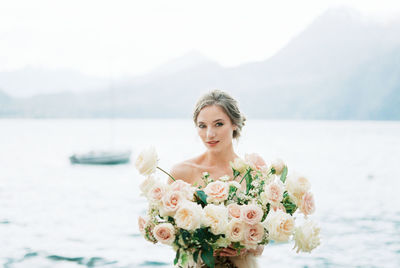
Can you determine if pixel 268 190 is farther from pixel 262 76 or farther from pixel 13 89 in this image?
pixel 13 89

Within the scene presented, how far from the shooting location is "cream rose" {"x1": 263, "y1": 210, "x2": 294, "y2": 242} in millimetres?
1792

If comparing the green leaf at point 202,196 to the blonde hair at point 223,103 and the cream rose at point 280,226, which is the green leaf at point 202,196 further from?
the blonde hair at point 223,103

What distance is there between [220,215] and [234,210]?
93mm

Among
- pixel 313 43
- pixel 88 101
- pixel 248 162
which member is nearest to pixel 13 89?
pixel 88 101

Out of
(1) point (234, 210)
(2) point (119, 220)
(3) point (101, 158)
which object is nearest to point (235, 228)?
(1) point (234, 210)

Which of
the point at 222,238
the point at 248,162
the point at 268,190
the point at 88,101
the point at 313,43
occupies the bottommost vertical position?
the point at 222,238

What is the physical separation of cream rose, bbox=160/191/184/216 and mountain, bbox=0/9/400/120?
12880 centimetres

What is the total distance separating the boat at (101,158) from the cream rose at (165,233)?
27.4m

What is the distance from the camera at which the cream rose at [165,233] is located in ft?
5.92

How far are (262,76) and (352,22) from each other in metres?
50.0

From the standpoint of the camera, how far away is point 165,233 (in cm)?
180

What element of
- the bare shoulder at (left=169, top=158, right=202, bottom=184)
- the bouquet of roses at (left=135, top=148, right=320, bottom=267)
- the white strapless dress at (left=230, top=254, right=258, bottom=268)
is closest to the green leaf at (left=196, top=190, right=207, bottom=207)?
the bouquet of roses at (left=135, top=148, right=320, bottom=267)

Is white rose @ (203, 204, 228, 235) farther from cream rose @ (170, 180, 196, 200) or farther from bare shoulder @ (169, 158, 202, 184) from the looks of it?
bare shoulder @ (169, 158, 202, 184)

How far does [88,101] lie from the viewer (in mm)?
145125
